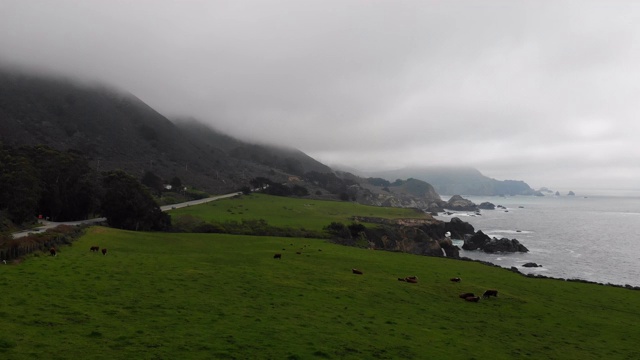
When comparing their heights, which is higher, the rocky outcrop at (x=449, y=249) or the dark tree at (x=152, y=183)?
the dark tree at (x=152, y=183)

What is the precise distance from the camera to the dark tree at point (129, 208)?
68.8m

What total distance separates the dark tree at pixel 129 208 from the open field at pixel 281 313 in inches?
1121

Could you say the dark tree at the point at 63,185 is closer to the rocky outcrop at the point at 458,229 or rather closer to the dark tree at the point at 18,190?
the dark tree at the point at 18,190

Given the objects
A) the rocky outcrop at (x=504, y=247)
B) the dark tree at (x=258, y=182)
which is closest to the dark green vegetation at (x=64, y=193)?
the rocky outcrop at (x=504, y=247)

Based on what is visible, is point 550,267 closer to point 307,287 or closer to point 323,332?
point 307,287

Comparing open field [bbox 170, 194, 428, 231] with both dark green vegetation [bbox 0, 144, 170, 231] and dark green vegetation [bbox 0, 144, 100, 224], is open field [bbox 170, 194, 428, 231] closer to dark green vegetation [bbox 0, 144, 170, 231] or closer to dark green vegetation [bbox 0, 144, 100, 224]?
dark green vegetation [bbox 0, 144, 170, 231]

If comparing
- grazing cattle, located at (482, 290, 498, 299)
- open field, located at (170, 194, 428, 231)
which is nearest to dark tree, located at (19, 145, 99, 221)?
open field, located at (170, 194, 428, 231)

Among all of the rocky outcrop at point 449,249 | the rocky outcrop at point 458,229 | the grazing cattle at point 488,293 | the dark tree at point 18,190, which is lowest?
the rocky outcrop at point 449,249

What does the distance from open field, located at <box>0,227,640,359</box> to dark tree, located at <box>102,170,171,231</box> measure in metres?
28.5

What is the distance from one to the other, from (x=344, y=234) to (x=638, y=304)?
186 feet

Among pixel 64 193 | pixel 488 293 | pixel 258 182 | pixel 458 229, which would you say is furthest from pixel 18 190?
pixel 458 229

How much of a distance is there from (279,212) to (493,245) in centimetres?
6341

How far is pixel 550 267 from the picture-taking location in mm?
88125

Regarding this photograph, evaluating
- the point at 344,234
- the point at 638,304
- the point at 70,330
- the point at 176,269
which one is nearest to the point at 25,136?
the point at 344,234
